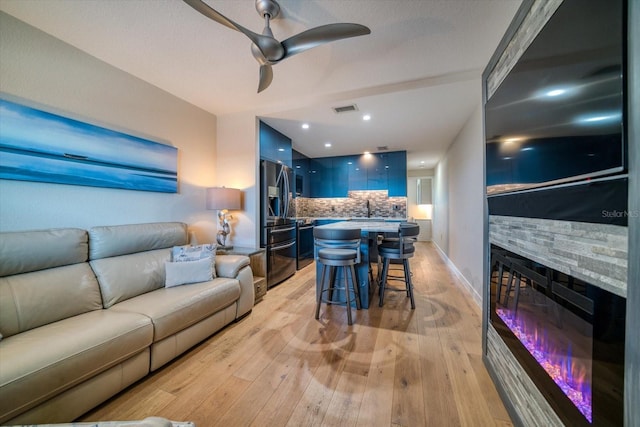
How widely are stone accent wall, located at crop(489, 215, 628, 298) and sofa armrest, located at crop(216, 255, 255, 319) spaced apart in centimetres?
237

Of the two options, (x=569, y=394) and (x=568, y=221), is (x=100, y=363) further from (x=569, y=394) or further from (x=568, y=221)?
(x=568, y=221)

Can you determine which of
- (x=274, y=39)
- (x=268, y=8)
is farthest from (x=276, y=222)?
(x=268, y=8)

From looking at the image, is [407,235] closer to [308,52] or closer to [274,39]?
[308,52]

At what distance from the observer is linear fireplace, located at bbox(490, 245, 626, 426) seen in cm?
72

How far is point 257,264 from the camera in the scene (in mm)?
3145

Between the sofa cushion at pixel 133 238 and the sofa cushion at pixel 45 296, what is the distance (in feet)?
0.61

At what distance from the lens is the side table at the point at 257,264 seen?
2984 mm

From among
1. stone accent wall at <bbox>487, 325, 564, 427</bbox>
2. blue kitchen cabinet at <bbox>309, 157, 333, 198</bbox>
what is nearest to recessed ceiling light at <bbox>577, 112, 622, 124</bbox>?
stone accent wall at <bbox>487, 325, 564, 427</bbox>

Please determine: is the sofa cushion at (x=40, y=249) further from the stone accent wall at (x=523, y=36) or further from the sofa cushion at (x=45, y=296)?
the stone accent wall at (x=523, y=36)

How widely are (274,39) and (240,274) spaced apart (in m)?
2.16

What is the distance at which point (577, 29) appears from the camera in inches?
33.4

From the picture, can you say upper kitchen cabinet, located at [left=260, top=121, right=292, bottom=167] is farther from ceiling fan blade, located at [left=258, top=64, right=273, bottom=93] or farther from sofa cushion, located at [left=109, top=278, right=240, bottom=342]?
sofa cushion, located at [left=109, top=278, right=240, bottom=342]

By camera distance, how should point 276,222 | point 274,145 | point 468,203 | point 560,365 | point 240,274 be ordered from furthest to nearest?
point 274,145 < point 276,222 < point 468,203 < point 240,274 < point 560,365

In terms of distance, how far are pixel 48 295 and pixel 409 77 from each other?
3.64 meters
